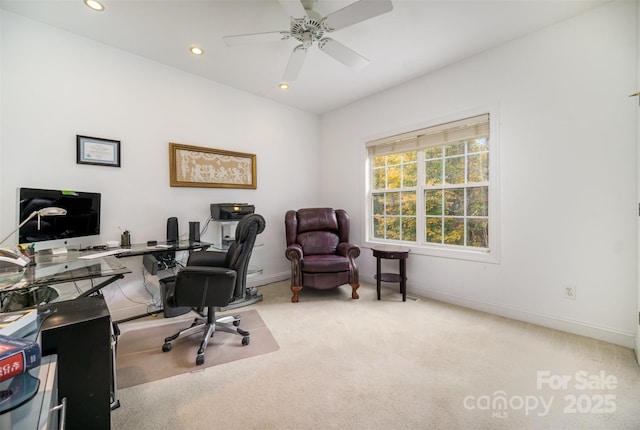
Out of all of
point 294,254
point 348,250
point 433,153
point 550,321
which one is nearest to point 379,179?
point 433,153

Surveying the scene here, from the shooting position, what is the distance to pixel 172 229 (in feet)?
9.55

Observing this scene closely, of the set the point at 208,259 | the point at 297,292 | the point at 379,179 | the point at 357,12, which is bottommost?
the point at 297,292

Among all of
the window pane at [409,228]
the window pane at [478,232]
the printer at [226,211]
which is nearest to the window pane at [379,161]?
the window pane at [409,228]

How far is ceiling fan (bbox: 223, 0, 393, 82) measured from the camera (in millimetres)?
1751

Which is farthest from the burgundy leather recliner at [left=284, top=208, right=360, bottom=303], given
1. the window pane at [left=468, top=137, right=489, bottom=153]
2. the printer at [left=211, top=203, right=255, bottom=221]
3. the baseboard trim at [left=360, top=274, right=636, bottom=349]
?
the window pane at [left=468, top=137, right=489, bottom=153]

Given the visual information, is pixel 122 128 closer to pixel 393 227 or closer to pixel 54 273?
pixel 54 273

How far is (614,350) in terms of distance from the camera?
2.04 metres

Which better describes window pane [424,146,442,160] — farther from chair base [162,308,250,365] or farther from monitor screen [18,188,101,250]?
monitor screen [18,188,101,250]

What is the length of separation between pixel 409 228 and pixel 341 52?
233cm

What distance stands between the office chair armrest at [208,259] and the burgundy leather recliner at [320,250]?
984mm

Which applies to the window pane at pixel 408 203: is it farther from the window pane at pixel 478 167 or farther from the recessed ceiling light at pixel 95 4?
the recessed ceiling light at pixel 95 4

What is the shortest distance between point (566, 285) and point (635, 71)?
5.92 ft

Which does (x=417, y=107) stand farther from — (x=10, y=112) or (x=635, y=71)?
(x=10, y=112)

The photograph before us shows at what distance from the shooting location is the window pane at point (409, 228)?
355 cm
